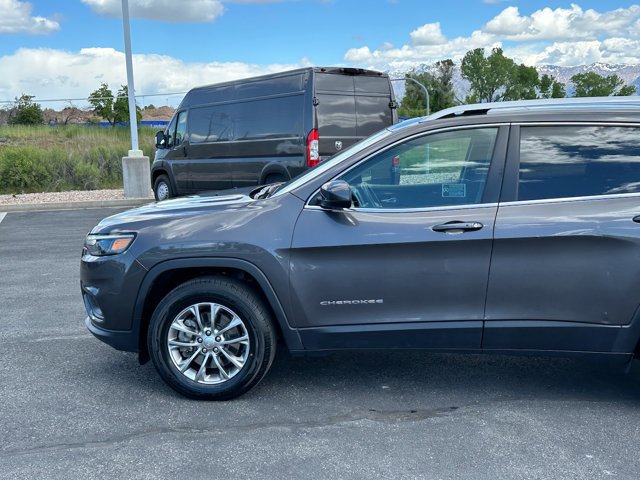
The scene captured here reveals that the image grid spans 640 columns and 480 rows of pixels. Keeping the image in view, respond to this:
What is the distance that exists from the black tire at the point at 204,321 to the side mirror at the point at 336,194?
739 millimetres

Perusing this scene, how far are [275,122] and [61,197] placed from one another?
7.55 meters

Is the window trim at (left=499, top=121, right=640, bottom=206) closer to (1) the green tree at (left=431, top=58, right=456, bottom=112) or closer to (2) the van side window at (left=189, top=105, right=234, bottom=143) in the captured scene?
(2) the van side window at (left=189, top=105, right=234, bottom=143)

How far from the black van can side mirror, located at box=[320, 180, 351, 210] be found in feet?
22.5

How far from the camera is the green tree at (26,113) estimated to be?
32.3m

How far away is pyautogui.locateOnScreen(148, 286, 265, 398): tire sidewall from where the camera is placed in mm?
4156

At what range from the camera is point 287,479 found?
334 centimetres

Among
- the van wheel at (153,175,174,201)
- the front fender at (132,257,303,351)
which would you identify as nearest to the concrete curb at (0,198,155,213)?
the van wheel at (153,175,174,201)

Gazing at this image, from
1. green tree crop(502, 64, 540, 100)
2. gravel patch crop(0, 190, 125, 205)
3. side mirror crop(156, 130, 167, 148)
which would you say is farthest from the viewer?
green tree crop(502, 64, 540, 100)

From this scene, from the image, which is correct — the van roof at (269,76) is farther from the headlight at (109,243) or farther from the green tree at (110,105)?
the green tree at (110,105)

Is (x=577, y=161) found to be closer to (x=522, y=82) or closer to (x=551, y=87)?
(x=522, y=82)

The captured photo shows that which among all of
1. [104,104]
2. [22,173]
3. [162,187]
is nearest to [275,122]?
[162,187]

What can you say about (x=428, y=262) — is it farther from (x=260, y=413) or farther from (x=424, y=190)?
(x=260, y=413)

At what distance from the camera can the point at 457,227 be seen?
3.92 meters

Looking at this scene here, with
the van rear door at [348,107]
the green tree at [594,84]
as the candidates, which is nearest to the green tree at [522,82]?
the green tree at [594,84]
